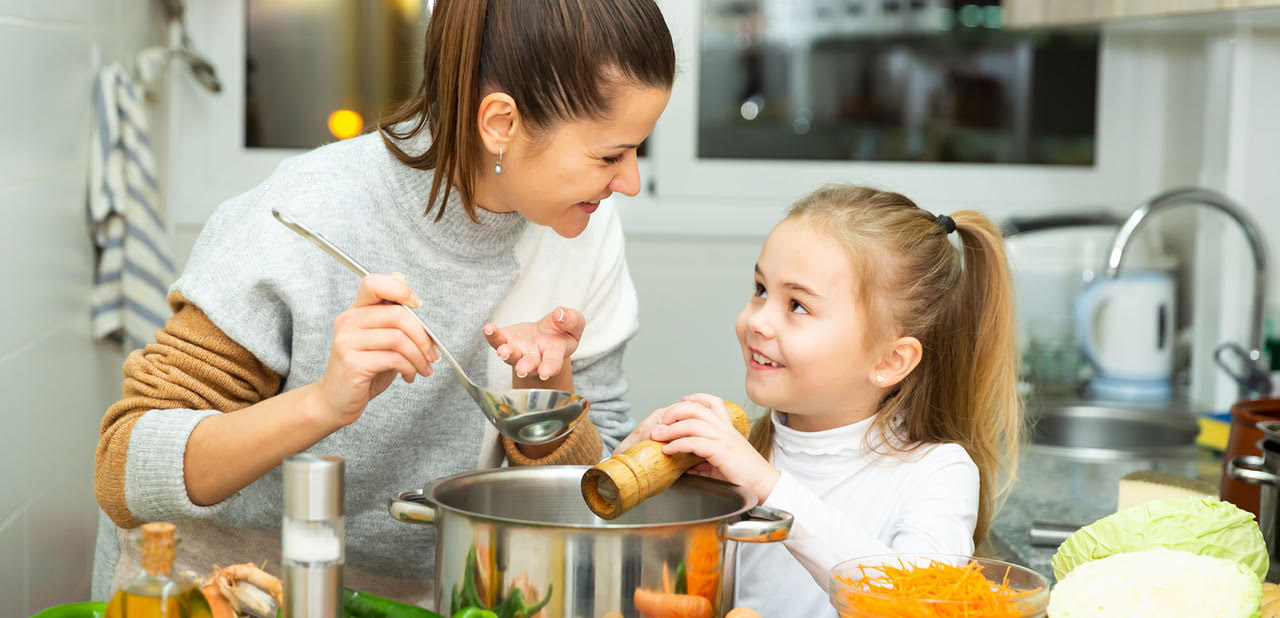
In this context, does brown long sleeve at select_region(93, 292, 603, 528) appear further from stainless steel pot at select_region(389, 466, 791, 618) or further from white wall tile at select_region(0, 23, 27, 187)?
white wall tile at select_region(0, 23, 27, 187)

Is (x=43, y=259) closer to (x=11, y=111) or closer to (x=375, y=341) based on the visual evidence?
(x=11, y=111)

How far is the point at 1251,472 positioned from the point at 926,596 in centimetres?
47

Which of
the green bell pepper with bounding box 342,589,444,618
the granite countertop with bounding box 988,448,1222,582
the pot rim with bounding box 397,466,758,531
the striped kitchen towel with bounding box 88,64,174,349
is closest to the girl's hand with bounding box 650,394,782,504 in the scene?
the pot rim with bounding box 397,466,758,531

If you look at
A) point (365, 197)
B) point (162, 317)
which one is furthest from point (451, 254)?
point (162, 317)

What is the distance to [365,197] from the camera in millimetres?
1252

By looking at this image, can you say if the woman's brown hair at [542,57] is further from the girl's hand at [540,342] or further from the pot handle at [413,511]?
the pot handle at [413,511]

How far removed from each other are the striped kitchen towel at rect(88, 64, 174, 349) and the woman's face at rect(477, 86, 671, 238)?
1.05 metres

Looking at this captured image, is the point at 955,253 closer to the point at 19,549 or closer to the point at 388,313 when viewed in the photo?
the point at 388,313

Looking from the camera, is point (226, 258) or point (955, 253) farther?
point (955, 253)

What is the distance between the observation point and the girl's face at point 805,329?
1.31 meters

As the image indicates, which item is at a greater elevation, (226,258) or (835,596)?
(226,258)

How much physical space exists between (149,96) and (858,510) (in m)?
1.79

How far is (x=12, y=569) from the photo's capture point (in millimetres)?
1539

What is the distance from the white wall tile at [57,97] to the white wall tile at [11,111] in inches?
1.0
